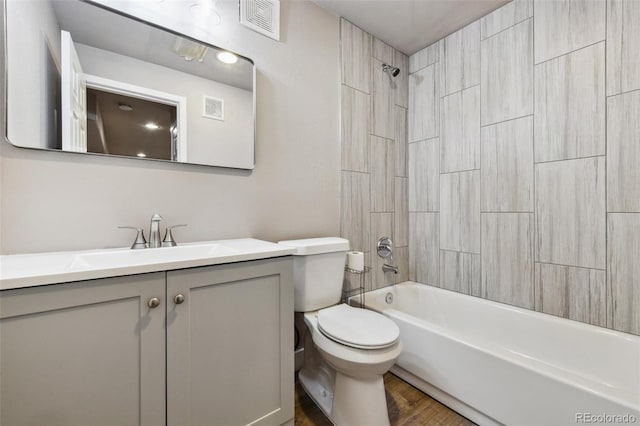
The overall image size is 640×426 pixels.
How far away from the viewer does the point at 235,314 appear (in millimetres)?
1062

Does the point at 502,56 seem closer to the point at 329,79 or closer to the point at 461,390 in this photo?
the point at 329,79

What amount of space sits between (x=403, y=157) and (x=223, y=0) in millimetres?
1712

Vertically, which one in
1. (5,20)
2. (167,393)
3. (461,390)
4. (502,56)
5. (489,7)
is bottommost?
(461,390)

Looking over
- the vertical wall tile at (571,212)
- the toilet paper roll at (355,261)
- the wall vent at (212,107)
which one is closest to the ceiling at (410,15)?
the wall vent at (212,107)

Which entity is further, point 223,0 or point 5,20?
point 223,0

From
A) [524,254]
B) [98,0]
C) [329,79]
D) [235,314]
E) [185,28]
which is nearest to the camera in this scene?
[235,314]

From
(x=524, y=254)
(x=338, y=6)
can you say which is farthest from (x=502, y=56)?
(x=524, y=254)

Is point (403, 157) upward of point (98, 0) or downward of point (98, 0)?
downward

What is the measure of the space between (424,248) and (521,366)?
47.1 inches

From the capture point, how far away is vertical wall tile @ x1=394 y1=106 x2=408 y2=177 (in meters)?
2.37

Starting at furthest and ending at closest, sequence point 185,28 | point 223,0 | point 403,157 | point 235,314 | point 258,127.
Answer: point 403,157 < point 258,127 < point 223,0 < point 185,28 < point 235,314

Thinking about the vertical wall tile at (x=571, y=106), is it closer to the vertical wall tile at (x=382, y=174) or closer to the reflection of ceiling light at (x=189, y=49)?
the vertical wall tile at (x=382, y=174)

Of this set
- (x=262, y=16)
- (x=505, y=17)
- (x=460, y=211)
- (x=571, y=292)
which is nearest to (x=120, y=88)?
(x=262, y=16)

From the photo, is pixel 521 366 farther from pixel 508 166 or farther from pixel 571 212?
pixel 508 166
